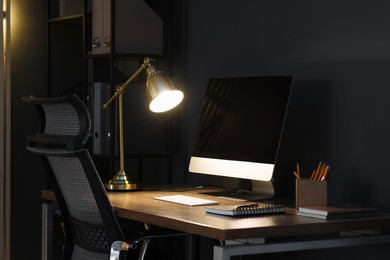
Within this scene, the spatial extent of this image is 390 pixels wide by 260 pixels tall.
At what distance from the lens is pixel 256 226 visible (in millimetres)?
2211

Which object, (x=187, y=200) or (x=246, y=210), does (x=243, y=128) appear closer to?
(x=187, y=200)

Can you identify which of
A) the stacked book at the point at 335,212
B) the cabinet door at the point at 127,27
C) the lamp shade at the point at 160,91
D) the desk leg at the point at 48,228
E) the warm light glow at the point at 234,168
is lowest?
the desk leg at the point at 48,228

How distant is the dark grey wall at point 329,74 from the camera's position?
8.60 feet

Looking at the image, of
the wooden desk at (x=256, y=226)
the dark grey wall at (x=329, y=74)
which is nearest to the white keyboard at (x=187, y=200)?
the wooden desk at (x=256, y=226)

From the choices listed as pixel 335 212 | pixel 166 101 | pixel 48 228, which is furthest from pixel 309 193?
pixel 48 228

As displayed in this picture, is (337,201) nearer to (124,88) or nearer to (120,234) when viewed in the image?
(120,234)

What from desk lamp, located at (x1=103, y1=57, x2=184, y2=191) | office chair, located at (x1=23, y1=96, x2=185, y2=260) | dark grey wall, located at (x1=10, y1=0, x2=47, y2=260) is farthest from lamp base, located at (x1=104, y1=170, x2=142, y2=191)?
dark grey wall, located at (x1=10, y1=0, x2=47, y2=260)

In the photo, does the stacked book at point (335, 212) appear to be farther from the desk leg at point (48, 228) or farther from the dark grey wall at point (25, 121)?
the dark grey wall at point (25, 121)

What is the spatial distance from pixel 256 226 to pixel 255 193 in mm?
757

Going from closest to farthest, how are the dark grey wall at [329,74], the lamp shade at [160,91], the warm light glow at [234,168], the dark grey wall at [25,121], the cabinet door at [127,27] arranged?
the dark grey wall at [329,74] < the warm light glow at [234,168] < the lamp shade at [160,91] < the cabinet door at [127,27] < the dark grey wall at [25,121]

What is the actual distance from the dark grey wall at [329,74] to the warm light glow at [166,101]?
33cm

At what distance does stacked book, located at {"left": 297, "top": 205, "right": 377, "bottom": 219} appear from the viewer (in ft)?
7.81

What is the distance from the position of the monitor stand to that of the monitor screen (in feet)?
0.27

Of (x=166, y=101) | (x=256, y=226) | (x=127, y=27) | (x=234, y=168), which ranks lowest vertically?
(x=256, y=226)
